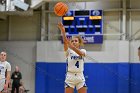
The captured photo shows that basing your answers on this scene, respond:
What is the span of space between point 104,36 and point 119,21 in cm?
97

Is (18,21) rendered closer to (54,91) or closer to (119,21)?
(54,91)

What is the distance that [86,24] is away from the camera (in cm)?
1406

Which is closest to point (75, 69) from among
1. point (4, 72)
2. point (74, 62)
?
point (74, 62)

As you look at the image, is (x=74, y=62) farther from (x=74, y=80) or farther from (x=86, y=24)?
(x=86, y=24)

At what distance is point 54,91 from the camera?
47.8ft

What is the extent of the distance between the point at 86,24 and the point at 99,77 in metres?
2.46

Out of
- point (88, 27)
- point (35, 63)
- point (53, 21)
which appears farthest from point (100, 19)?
point (35, 63)

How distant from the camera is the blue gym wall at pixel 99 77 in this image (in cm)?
1385

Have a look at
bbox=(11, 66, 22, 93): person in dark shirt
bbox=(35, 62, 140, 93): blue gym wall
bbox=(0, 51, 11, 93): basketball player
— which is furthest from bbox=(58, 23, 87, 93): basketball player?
bbox=(11, 66, 22, 93): person in dark shirt

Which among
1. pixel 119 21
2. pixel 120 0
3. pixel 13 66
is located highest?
pixel 120 0

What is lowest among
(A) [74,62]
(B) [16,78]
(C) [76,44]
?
(B) [16,78]

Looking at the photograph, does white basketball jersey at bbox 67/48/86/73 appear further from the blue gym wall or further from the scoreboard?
the blue gym wall

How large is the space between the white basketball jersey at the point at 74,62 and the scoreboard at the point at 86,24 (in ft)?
27.3

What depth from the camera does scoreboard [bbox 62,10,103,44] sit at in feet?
45.8
